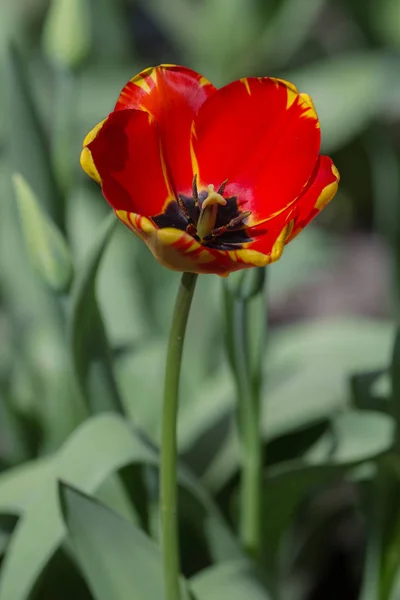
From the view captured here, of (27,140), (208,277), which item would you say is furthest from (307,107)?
(208,277)

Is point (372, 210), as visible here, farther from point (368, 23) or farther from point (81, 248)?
point (81, 248)

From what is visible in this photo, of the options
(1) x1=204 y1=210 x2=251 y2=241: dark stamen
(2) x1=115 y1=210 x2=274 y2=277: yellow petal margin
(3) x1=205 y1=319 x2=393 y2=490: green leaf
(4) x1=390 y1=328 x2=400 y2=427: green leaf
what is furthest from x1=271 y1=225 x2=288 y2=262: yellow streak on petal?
(3) x1=205 y1=319 x2=393 y2=490: green leaf

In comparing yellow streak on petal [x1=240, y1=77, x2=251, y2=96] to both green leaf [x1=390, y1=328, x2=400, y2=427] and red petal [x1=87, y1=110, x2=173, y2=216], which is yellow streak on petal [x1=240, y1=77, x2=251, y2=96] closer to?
red petal [x1=87, y1=110, x2=173, y2=216]

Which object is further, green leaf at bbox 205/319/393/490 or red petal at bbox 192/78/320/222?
green leaf at bbox 205/319/393/490

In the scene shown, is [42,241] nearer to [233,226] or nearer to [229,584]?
[233,226]

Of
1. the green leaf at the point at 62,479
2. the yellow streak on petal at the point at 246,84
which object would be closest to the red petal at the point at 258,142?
the yellow streak on petal at the point at 246,84

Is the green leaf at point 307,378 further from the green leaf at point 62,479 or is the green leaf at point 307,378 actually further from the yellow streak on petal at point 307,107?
the yellow streak on petal at point 307,107

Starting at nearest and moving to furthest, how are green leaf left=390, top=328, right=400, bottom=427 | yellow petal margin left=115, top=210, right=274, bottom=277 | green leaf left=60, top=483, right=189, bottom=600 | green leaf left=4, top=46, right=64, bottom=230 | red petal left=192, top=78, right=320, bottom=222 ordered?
1. yellow petal margin left=115, top=210, right=274, bottom=277
2. red petal left=192, top=78, right=320, bottom=222
3. green leaf left=60, top=483, right=189, bottom=600
4. green leaf left=390, top=328, right=400, bottom=427
5. green leaf left=4, top=46, right=64, bottom=230
